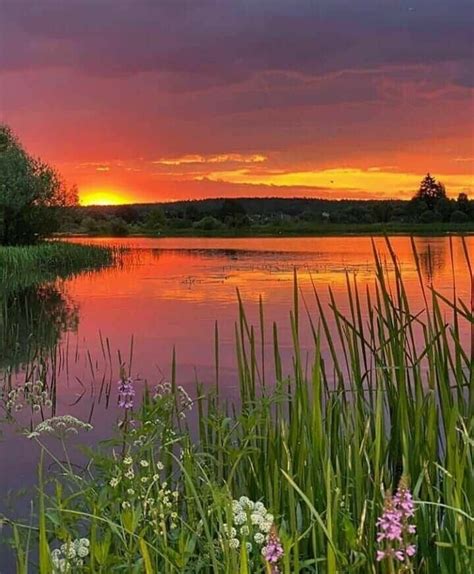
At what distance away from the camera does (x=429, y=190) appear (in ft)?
65.0

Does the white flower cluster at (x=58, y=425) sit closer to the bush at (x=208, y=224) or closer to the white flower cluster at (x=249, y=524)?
the white flower cluster at (x=249, y=524)

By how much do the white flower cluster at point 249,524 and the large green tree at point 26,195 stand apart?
28648 mm

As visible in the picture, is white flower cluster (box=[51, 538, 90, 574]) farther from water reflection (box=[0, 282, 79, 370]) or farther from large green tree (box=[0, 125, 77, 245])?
large green tree (box=[0, 125, 77, 245])

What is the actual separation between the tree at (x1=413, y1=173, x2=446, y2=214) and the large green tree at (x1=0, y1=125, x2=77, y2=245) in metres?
15.6

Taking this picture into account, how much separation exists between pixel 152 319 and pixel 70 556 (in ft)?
36.4

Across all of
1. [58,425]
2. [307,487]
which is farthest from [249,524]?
[58,425]

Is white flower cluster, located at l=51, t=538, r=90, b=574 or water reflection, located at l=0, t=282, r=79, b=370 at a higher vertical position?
white flower cluster, located at l=51, t=538, r=90, b=574

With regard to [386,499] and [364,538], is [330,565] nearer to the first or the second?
[364,538]

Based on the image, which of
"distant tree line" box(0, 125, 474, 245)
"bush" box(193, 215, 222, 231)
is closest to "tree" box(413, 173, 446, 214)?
"distant tree line" box(0, 125, 474, 245)

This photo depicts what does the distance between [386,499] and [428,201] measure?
22477 millimetres

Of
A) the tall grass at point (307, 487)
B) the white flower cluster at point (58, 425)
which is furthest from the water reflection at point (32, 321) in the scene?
the tall grass at point (307, 487)

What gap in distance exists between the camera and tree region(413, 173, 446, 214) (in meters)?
17.9

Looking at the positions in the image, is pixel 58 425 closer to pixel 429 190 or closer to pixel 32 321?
pixel 32 321

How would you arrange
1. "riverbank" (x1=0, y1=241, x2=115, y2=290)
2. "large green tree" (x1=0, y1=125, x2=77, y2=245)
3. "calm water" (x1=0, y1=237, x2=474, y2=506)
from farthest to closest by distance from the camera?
"large green tree" (x1=0, y1=125, x2=77, y2=245)
"riverbank" (x1=0, y1=241, x2=115, y2=290)
"calm water" (x1=0, y1=237, x2=474, y2=506)
